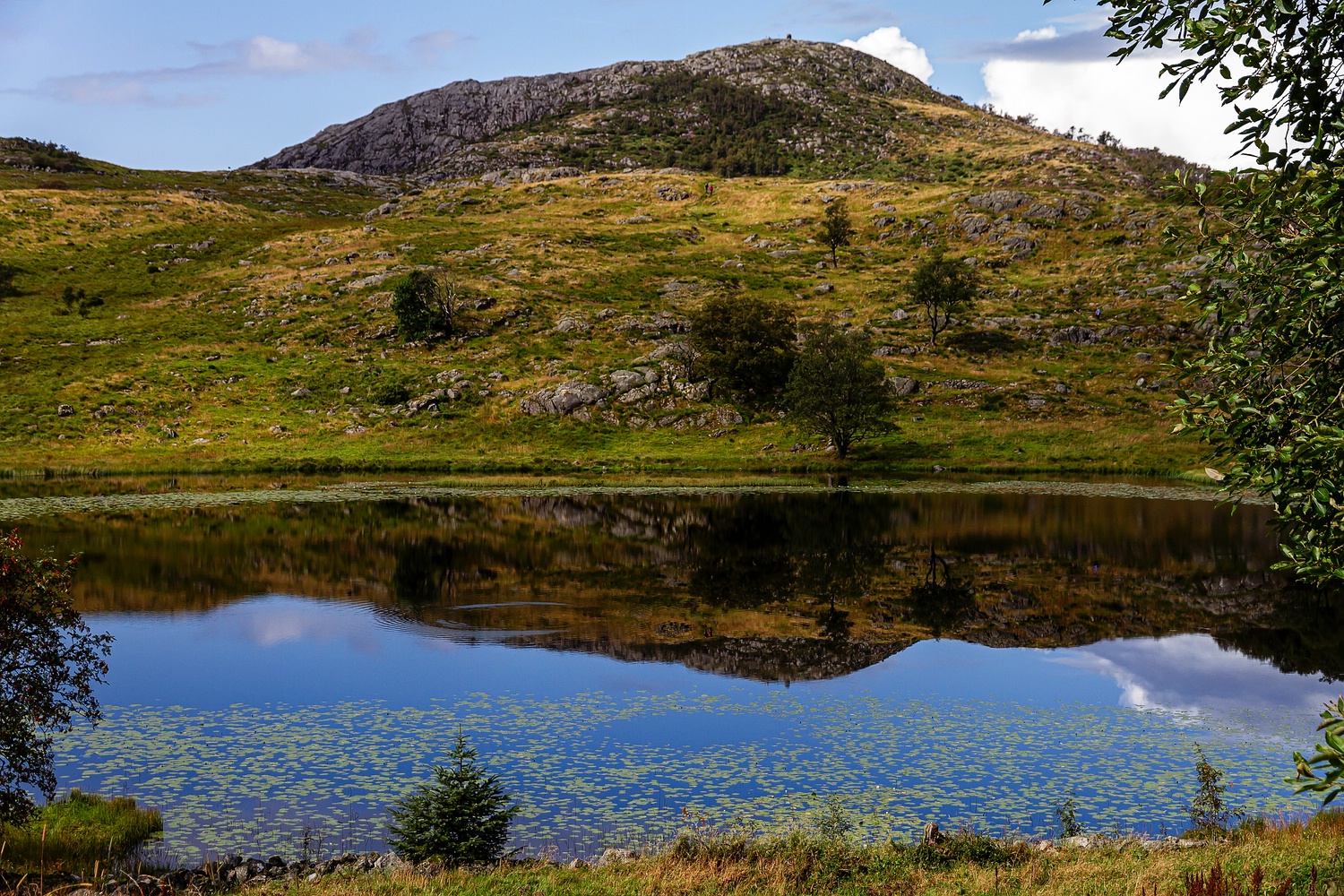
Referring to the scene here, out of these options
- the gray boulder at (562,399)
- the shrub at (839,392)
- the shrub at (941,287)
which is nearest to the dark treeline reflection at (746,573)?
the shrub at (839,392)

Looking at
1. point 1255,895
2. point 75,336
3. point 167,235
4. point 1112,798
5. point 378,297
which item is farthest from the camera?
point 167,235

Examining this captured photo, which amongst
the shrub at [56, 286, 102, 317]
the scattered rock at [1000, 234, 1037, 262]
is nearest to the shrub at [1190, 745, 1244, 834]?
the scattered rock at [1000, 234, 1037, 262]

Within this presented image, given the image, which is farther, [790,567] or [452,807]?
[790,567]

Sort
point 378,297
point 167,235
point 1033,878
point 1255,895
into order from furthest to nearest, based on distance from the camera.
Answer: point 167,235
point 378,297
point 1033,878
point 1255,895

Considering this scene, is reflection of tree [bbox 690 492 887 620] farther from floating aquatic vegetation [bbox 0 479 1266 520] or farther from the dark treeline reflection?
floating aquatic vegetation [bbox 0 479 1266 520]

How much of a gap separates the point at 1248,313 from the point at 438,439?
325ft

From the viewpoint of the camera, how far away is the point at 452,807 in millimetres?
18016

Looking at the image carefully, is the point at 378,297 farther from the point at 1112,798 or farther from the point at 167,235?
the point at 1112,798

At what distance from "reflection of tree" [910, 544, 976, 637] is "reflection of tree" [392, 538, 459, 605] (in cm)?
2247

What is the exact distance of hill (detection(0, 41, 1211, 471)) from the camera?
101 metres

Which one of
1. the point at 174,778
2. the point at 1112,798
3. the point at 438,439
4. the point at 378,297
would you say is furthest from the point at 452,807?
the point at 378,297

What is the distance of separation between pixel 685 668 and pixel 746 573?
16405 millimetres

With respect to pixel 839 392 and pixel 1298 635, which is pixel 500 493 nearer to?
pixel 839 392

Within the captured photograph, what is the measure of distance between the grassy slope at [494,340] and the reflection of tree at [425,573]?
41043mm
